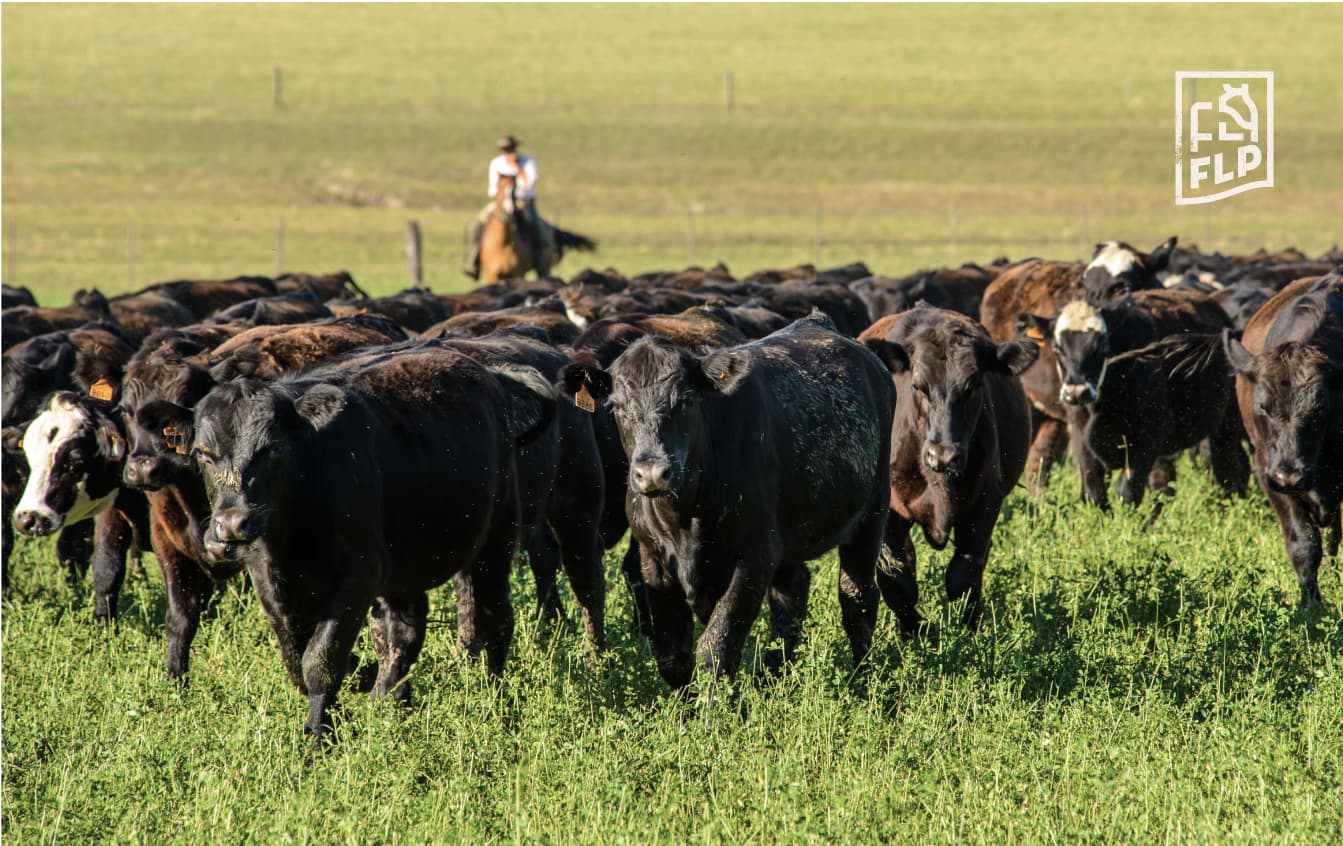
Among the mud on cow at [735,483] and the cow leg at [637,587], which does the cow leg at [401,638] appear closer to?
the mud on cow at [735,483]

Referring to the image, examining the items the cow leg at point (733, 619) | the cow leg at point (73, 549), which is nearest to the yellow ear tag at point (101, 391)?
the cow leg at point (73, 549)

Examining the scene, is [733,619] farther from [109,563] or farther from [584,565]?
[109,563]

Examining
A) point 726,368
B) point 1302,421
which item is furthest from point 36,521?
point 1302,421

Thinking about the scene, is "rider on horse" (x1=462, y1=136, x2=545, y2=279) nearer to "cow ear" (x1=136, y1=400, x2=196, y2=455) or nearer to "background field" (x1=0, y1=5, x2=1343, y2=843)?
"background field" (x1=0, y1=5, x2=1343, y2=843)

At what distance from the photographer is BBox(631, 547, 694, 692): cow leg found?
6.90m

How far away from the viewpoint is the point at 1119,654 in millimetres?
7449

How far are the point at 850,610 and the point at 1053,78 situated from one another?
80277mm

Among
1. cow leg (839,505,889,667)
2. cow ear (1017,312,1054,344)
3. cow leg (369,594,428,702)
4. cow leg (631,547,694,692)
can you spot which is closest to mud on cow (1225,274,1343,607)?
cow leg (839,505,889,667)

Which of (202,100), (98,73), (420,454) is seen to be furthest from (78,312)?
(98,73)

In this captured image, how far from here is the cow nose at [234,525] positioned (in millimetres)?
5758

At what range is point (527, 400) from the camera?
24.3ft

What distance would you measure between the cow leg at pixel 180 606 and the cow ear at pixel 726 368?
101 inches

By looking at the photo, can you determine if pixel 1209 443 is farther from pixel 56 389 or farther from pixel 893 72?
pixel 893 72

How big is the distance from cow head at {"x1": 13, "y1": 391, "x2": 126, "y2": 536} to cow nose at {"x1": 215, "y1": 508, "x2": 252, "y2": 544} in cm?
269
